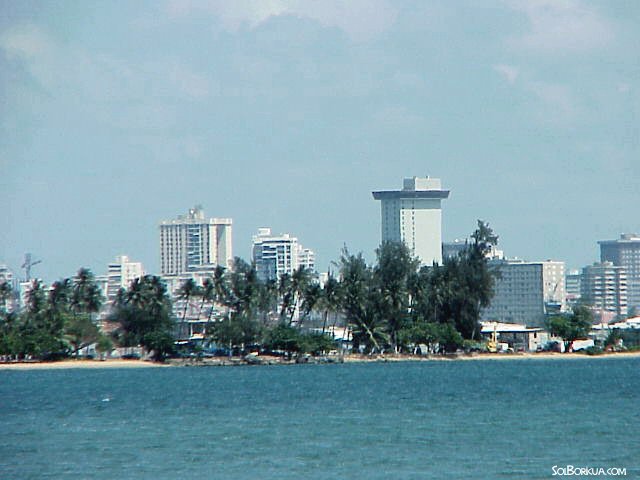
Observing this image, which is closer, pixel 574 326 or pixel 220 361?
pixel 220 361

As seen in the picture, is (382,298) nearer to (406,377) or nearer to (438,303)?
(438,303)

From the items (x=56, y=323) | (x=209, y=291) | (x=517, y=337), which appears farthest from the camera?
(x=517, y=337)

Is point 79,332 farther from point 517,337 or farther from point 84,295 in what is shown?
point 517,337

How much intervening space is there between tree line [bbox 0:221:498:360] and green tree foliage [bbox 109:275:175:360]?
0.29 ft

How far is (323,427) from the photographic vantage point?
4997 centimetres

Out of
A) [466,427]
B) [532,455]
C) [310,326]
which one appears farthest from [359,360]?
[532,455]

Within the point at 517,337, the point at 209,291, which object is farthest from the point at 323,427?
the point at 517,337

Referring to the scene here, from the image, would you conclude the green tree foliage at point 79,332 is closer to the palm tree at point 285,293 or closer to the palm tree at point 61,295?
the palm tree at point 61,295

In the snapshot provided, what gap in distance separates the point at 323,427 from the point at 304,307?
72739mm

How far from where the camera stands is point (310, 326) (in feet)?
534

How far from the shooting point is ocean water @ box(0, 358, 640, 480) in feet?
124

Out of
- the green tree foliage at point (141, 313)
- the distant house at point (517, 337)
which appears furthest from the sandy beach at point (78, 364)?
the distant house at point (517, 337)

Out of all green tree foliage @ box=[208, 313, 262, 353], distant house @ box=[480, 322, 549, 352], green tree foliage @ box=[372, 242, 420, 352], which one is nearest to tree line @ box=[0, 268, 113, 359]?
green tree foliage @ box=[208, 313, 262, 353]

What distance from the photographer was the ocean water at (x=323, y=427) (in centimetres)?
3791
